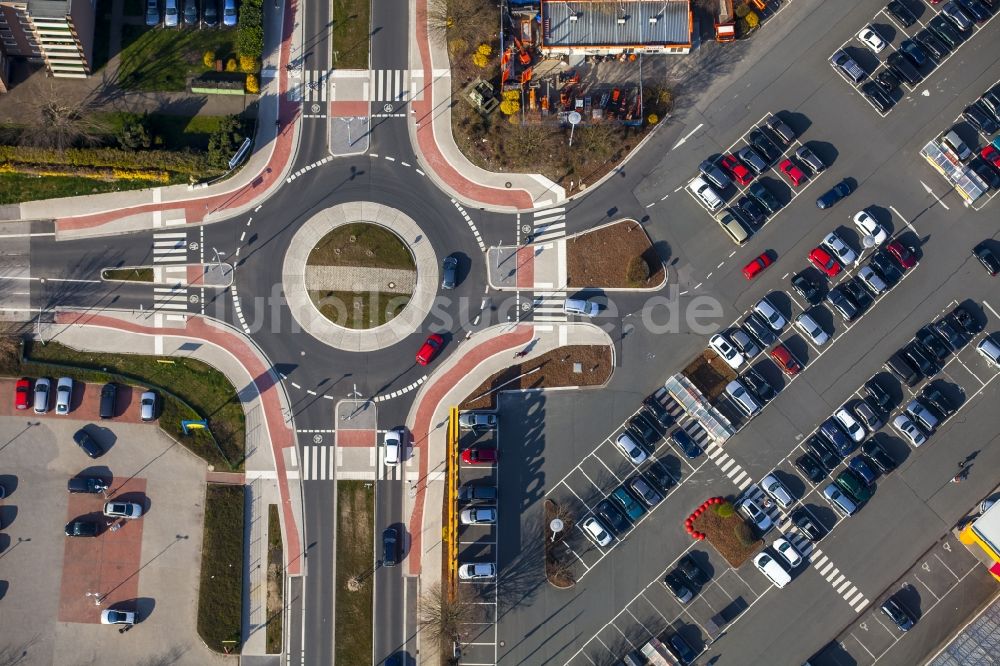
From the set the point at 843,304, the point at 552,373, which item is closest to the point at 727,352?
the point at 843,304

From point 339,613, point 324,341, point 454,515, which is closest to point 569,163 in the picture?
point 324,341

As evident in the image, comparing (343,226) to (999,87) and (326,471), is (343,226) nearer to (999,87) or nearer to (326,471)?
(326,471)

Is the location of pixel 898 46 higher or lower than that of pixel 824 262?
higher

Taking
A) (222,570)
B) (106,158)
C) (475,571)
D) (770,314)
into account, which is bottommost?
(475,571)

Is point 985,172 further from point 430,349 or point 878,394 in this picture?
point 430,349

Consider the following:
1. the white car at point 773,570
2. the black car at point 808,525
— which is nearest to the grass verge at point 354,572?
the white car at point 773,570

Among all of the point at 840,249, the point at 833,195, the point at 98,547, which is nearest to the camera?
the point at 98,547

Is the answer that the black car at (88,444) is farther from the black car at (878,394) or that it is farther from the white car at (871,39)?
the white car at (871,39)
